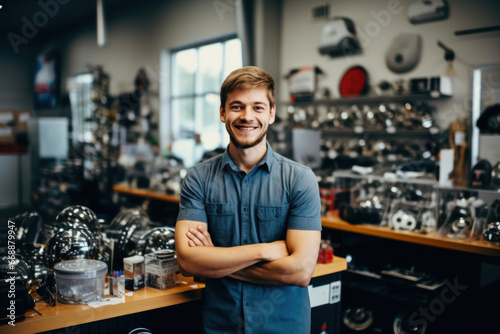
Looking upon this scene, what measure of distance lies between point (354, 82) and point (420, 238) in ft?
10.2

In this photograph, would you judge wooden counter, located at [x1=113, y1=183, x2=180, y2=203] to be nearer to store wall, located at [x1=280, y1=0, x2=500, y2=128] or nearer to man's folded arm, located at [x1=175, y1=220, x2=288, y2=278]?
store wall, located at [x1=280, y1=0, x2=500, y2=128]

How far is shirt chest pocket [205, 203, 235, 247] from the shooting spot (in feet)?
5.80

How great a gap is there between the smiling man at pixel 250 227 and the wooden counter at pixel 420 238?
1.81 meters

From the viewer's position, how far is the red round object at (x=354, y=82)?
5.84 metres

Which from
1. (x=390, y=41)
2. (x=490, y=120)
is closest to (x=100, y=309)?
(x=490, y=120)

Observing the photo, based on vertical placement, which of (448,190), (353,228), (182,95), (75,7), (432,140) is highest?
(75,7)

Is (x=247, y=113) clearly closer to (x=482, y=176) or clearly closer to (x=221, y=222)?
(x=221, y=222)

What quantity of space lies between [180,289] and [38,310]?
0.56m

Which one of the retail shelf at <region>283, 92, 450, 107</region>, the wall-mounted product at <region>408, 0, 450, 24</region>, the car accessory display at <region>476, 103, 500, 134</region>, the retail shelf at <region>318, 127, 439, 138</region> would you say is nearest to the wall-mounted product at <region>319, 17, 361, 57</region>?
the retail shelf at <region>283, 92, 450, 107</region>

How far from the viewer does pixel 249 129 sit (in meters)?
1.72

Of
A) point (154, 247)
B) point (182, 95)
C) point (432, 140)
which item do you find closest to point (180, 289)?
point (154, 247)

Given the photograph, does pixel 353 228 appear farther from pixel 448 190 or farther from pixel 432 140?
pixel 432 140

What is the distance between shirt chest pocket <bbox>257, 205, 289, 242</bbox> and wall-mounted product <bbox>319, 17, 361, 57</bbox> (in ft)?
15.6

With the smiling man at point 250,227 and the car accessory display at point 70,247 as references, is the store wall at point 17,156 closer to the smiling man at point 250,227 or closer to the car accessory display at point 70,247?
the car accessory display at point 70,247
